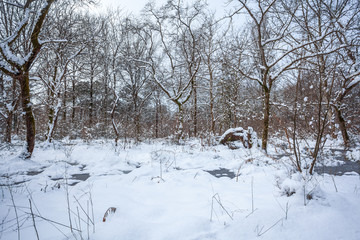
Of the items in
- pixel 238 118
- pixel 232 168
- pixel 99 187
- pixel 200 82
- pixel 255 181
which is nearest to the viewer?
pixel 99 187

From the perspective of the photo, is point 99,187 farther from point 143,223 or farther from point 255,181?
point 255,181

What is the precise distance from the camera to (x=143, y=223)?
1664 millimetres

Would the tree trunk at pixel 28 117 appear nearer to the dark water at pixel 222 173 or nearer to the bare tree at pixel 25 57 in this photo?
the bare tree at pixel 25 57

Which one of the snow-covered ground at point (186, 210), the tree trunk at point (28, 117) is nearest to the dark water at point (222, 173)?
the snow-covered ground at point (186, 210)

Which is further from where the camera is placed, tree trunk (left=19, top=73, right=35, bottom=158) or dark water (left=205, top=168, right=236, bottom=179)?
tree trunk (left=19, top=73, right=35, bottom=158)

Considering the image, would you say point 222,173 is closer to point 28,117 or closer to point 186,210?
point 186,210

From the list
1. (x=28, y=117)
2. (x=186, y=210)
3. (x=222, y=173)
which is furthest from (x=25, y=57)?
(x=222, y=173)

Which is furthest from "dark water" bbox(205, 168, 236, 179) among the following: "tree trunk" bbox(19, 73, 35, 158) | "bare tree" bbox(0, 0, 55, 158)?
"tree trunk" bbox(19, 73, 35, 158)

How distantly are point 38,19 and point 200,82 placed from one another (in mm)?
10275

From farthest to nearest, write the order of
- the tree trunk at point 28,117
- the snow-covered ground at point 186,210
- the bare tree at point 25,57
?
the tree trunk at point 28,117
the bare tree at point 25,57
the snow-covered ground at point 186,210

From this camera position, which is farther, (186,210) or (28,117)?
(28,117)

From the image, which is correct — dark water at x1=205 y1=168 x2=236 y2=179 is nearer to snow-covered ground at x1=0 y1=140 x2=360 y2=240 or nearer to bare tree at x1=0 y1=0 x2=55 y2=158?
snow-covered ground at x1=0 y1=140 x2=360 y2=240

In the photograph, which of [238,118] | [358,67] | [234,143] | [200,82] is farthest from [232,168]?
[238,118]

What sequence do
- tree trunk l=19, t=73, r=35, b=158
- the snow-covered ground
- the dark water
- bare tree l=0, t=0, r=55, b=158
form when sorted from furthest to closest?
tree trunk l=19, t=73, r=35, b=158
bare tree l=0, t=0, r=55, b=158
the dark water
the snow-covered ground
